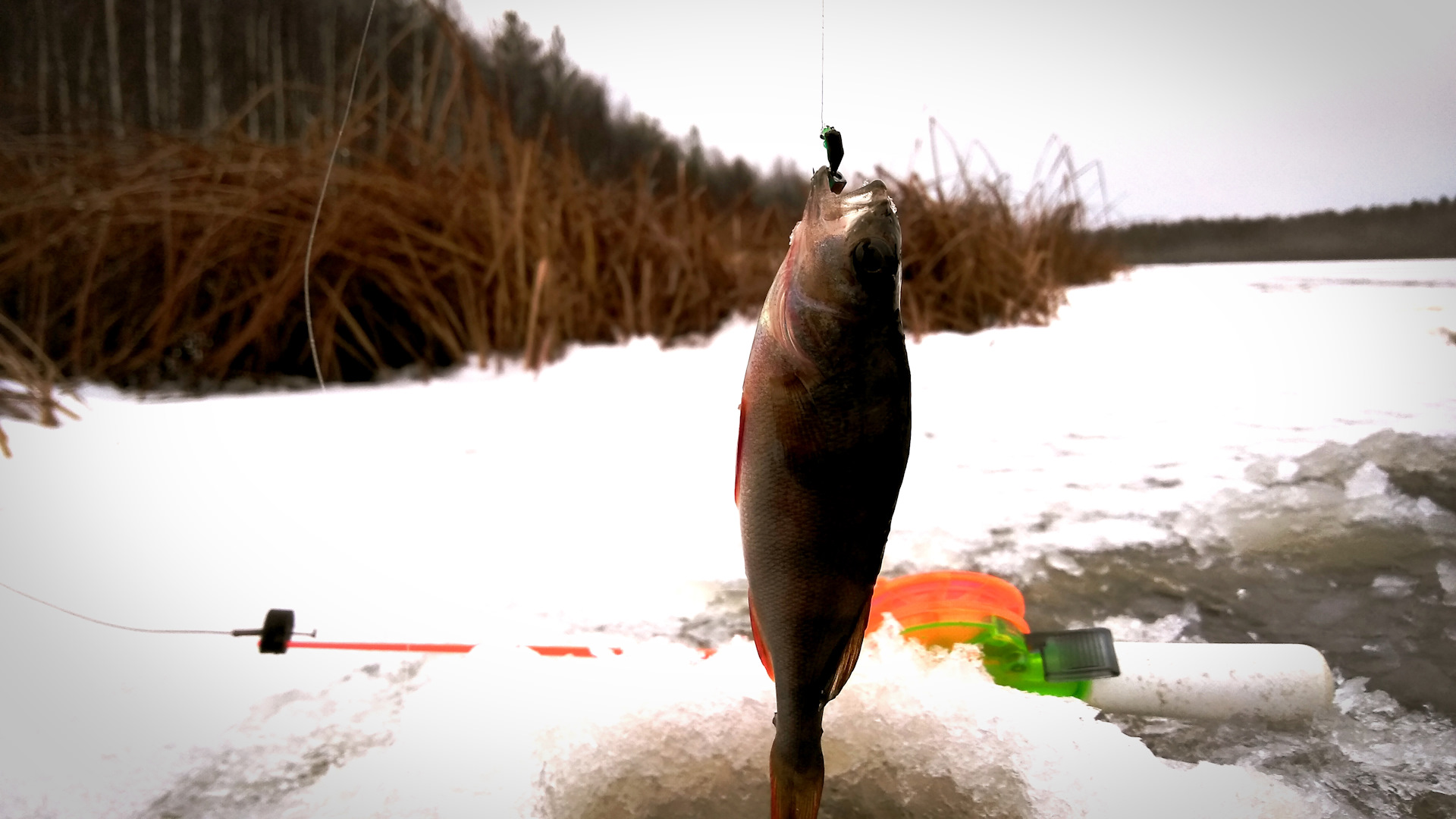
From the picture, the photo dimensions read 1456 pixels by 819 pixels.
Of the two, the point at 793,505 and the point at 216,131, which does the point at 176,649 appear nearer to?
the point at 793,505

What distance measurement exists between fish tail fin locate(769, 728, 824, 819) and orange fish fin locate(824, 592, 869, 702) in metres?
0.04

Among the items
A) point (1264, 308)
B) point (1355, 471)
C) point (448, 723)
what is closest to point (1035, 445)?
point (1355, 471)

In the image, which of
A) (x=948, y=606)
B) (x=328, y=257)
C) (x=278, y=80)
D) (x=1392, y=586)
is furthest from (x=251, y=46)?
(x=1392, y=586)

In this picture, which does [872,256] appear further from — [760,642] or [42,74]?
[42,74]

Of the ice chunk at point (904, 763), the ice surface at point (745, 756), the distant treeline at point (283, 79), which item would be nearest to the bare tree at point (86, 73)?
the distant treeline at point (283, 79)

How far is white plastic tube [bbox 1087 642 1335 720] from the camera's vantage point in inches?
29.2

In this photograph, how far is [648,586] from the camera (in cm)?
114

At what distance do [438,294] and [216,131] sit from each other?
3.11 feet

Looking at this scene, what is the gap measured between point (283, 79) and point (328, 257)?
5.30ft

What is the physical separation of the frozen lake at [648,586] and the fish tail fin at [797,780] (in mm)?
168

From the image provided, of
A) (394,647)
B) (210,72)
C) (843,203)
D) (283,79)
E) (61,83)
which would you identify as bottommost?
(394,647)

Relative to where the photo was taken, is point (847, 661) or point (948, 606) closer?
point (847, 661)

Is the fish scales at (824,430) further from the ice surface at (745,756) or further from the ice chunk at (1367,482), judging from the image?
the ice chunk at (1367,482)

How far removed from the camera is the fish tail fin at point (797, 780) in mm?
445
